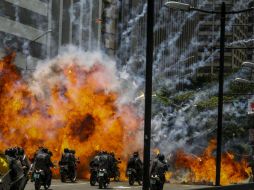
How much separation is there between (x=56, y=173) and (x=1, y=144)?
388cm

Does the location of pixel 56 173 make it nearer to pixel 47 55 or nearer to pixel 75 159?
pixel 75 159

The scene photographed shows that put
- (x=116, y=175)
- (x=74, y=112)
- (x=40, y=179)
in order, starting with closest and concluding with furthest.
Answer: (x=40, y=179) → (x=116, y=175) → (x=74, y=112)

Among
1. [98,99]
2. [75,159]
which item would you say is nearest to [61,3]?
[98,99]

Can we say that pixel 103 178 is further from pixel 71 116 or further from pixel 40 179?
pixel 71 116

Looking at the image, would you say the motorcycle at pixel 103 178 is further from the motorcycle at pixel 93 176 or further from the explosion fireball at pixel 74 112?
the explosion fireball at pixel 74 112

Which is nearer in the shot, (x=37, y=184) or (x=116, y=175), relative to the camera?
(x=37, y=184)

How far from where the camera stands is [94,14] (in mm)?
63312

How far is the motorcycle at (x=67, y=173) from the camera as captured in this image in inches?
1404

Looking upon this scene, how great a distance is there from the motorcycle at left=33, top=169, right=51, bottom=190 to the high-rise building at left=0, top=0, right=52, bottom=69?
32.2 metres

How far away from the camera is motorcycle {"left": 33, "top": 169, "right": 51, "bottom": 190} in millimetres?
28391

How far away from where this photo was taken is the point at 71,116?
41062 mm

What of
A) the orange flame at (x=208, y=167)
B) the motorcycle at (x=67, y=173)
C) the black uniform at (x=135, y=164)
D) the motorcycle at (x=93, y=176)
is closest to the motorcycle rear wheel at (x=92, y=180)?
the motorcycle at (x=93, y=176)

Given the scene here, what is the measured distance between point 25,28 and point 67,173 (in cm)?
3232

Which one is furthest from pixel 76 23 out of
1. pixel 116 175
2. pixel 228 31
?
pixel 116 175
